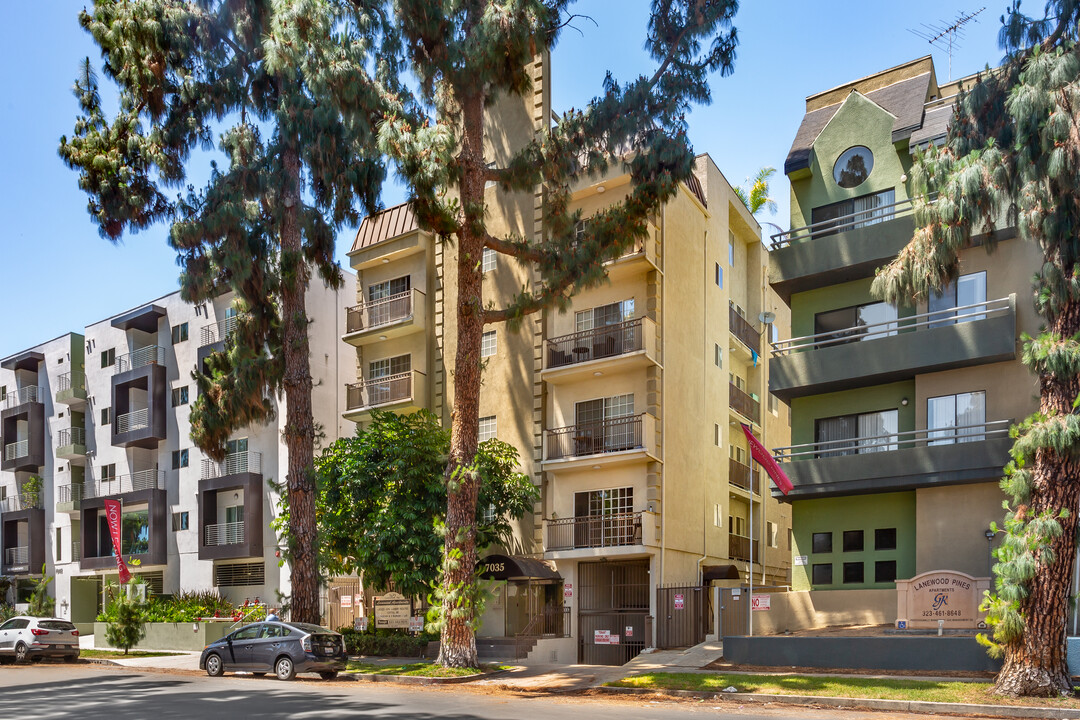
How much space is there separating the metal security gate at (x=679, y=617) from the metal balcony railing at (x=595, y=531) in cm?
190

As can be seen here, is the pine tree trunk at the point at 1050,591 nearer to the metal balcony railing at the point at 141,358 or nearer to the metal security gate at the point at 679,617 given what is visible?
the metal security gate at the point at 679,617

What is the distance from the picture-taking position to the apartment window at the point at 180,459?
46562 millimetres

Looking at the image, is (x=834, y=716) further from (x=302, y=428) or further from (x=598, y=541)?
(x=302, y=428)

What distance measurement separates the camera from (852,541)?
2745cm

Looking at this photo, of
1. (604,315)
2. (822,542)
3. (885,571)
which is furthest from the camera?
(604,315)

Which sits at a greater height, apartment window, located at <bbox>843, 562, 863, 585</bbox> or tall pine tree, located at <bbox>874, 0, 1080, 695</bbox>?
tall pine tree, located at <bbox>874, 0, 1080, 695</bbox>

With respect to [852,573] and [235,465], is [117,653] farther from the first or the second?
[852,573]

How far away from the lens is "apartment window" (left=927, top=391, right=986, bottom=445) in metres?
25.2

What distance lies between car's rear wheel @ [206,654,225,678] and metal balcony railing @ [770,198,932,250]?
1965cm

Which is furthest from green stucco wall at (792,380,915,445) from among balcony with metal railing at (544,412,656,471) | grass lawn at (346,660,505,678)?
grass lawn at (346,660,505,678)

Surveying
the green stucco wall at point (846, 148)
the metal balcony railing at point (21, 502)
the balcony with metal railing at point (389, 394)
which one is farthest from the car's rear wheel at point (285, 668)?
the metal balcony railing at point (21, 502)

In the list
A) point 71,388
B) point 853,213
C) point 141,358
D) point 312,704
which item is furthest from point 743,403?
point 71,388

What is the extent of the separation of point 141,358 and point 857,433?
120 feet

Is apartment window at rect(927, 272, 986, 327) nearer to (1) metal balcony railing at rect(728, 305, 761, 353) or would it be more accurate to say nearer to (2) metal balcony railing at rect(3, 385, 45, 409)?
(1) metal balcony railing at rect(728, 305, 761, 353)
